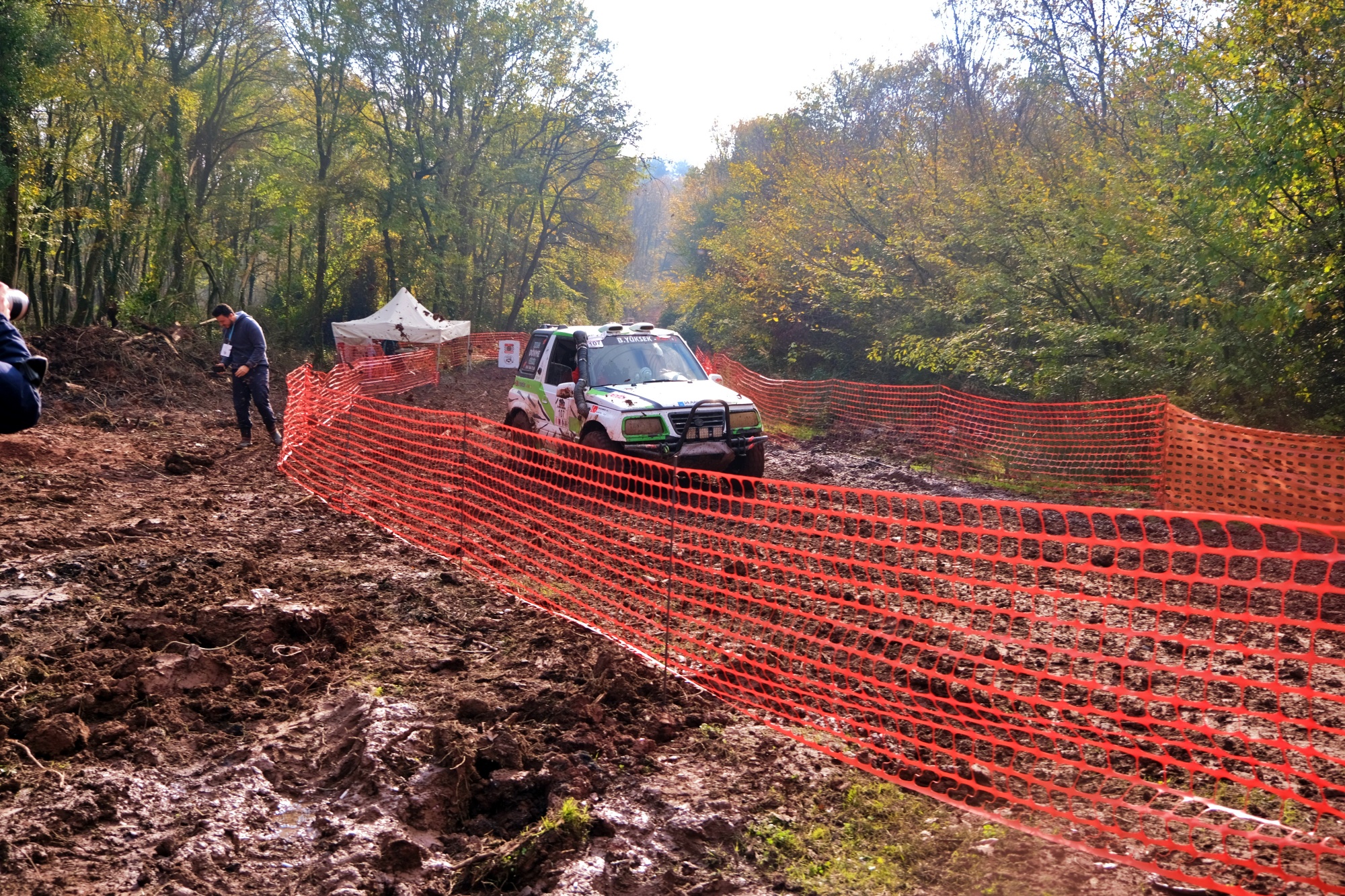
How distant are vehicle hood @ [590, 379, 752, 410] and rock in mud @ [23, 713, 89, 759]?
5835mm

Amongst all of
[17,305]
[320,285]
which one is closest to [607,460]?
[17,305]

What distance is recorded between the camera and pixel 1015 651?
5.22 metres

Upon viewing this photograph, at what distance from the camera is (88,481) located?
9.29 metres

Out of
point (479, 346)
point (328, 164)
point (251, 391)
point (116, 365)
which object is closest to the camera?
point (251, 391)

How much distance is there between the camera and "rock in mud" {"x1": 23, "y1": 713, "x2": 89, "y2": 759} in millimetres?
3738

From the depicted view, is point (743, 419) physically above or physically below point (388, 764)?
above

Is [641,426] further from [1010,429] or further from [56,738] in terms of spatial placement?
[1010,429]

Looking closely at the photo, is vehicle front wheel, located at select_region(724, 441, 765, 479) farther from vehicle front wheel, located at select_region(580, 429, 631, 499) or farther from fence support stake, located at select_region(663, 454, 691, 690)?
fence support stake, located at select_region(663, 454, 691, 690)

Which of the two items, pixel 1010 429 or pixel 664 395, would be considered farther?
Result: pixel 1010 429

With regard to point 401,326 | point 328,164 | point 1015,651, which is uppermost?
point 328,164

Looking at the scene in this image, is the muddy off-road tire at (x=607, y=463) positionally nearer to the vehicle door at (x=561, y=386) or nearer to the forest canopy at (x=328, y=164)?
the vehicle door at (x=561, y=386)

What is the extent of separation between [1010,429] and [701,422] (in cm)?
756

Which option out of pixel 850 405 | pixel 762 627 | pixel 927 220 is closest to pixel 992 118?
pixel 927 220

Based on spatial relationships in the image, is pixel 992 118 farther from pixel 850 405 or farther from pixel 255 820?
pixel 255 820
